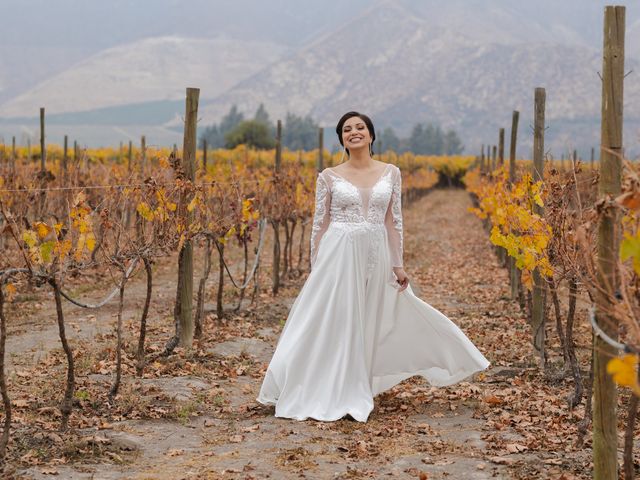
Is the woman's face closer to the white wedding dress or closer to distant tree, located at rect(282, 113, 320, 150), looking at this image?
the white wedding dress

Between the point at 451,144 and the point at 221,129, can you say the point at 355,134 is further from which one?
the point at 451,144

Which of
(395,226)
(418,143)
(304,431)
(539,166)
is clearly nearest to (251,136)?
(418,143)

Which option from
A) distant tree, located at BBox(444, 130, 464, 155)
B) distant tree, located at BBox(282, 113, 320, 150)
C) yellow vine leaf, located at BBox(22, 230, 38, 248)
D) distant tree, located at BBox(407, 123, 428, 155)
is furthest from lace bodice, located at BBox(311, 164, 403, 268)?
distant tree, located at BBox(407, 123, 428, 155)

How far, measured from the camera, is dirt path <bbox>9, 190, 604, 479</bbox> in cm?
489


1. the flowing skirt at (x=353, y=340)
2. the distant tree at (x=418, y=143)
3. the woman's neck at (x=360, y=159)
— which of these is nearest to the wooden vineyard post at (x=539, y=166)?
the flowing skirt at (x=353, y=340)

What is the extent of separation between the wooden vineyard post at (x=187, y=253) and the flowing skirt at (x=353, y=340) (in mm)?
2021

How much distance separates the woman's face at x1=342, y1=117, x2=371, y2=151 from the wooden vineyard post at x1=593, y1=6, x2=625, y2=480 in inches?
90.2

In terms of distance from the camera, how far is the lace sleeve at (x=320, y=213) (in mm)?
6270

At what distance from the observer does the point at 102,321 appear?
34.0ft

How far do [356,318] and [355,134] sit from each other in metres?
1.21

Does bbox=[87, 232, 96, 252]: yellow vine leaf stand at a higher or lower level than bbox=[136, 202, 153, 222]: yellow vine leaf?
lower

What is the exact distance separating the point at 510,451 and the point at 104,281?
9690 mm

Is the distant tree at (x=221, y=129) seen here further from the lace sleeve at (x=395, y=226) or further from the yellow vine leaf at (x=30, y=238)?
the yellow vine leaf at (x=30, y=238)

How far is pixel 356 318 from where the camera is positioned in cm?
616
